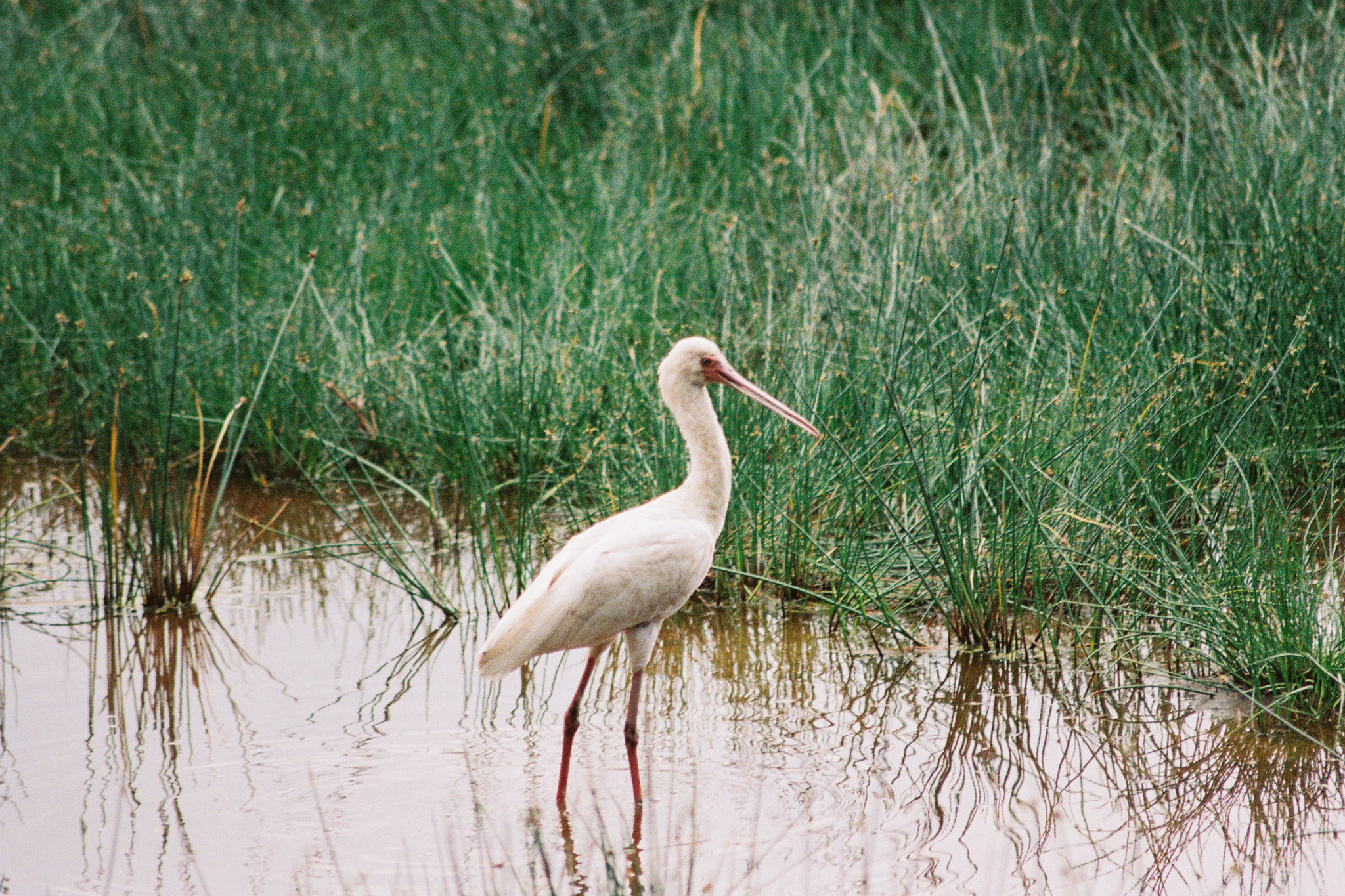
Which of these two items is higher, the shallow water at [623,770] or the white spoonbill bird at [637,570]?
the white spoonbill bird at [637,570]

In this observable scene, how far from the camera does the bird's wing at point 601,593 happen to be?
A: 3.76 metres

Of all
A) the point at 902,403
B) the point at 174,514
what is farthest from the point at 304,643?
the point at 902,403

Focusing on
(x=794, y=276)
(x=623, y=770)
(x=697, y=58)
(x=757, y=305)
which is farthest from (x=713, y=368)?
(x=697, y=58)

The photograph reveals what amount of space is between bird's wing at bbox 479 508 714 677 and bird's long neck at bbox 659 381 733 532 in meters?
0.12

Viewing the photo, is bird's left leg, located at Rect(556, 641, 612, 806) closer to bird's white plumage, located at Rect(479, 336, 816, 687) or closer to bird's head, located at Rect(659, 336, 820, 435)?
bird's white plumage, located at Rect(479, 336, 816, 687)

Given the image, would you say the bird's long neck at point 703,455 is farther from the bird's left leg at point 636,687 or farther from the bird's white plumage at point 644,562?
the bird's left leg at point 636,687

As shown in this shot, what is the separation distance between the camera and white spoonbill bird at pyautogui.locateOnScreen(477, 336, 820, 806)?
12.4ft

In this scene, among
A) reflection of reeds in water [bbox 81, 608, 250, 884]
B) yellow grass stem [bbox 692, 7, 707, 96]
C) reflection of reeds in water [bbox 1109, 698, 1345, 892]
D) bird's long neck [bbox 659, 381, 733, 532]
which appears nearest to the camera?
reflection of reeds in water [bbox 1109, 698, 1345, 892]

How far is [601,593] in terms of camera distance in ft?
12.3

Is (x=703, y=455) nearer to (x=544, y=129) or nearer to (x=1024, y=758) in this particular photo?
(x=1024, y=758)

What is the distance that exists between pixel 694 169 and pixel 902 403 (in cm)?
359

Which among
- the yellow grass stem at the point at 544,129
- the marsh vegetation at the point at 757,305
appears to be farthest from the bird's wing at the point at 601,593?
the yellow grass stem at the point at 544,129

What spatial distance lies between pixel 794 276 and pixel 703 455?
8.08 feet

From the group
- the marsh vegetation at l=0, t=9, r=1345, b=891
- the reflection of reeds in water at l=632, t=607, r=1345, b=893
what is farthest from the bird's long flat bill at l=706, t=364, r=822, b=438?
the reflection of reeds in water at l=632, t=607, r=1345, b=893
